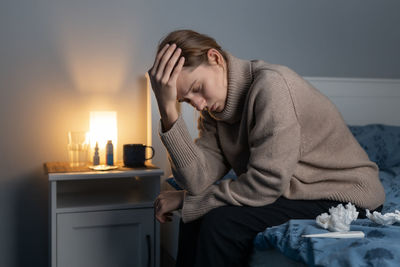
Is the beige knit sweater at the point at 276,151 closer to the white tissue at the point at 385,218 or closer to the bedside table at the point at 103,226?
the white tissue at the point at 385,218

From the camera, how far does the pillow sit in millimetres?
1968

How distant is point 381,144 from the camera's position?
200 cm

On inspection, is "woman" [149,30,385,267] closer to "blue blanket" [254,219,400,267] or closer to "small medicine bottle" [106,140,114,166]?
"blue blanket" [254,219,400,267]

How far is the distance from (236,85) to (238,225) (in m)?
0.37

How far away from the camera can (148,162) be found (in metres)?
2.12

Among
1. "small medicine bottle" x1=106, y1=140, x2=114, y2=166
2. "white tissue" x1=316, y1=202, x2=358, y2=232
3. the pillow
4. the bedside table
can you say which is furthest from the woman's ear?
the pillow

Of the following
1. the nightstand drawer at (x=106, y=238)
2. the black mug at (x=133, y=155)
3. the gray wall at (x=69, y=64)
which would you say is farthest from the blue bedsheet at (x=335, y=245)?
the gray wall at (x=69, y=64)

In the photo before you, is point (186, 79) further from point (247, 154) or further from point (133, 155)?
point (133, 155)

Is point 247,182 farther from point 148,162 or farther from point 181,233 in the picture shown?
point 148,162

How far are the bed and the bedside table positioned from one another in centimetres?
12

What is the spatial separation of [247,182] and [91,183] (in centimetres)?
121

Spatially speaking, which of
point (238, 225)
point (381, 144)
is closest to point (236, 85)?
point (238, 225)

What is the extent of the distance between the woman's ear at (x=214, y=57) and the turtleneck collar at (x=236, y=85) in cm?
3

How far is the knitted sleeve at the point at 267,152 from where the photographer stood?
3.53 feet
